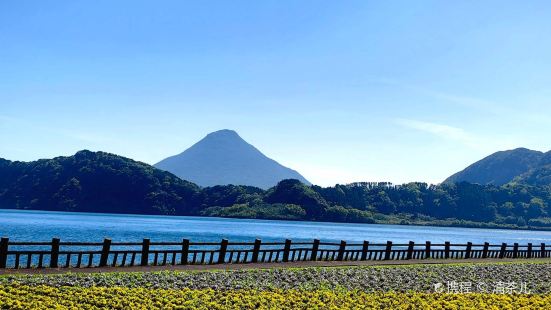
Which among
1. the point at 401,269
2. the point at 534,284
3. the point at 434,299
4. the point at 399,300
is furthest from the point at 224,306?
the point at 534,284

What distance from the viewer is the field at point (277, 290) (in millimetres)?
Answer: 21219

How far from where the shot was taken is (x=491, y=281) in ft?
108

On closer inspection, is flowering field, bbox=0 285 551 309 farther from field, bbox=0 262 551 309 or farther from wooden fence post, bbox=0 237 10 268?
wooden fence post, bbox=0 237 10 268

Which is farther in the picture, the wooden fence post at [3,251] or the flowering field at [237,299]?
the wooden fence post at [3,251]

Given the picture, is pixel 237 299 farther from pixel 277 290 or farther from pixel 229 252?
pixel 229 252

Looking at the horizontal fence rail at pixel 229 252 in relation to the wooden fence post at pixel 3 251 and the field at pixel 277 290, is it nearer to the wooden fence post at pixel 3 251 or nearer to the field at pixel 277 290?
the wooden fence post at pixel 3 251

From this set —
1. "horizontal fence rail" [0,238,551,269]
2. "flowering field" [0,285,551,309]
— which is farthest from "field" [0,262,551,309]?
"horizontal fence rail" [0,238,551,269]

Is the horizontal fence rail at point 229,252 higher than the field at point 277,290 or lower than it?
higher

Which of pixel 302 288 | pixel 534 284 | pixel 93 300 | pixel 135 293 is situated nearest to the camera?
pixel 93 300

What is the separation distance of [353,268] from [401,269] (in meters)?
3.02

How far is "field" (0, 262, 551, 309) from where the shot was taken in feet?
69.6

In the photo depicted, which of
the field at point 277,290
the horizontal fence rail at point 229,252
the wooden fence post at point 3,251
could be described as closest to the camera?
the field at point 277,290

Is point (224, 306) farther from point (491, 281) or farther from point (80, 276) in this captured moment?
point (491, 281)

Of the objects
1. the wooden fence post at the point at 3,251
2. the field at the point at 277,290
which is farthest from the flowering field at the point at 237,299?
the wooden fence post at the point at 3,251
